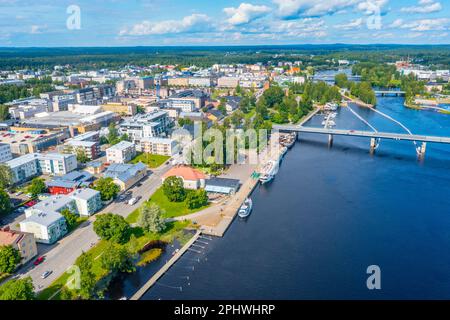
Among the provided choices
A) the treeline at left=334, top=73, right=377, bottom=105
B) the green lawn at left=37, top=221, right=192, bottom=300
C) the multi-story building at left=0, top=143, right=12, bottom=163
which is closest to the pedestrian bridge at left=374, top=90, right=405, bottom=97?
the treeline at left=334, top=73, right=377, bottom=105

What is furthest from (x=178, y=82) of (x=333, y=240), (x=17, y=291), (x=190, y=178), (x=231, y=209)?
(x=17, y=291)

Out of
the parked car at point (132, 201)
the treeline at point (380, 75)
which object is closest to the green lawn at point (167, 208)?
the parked car at point (132, 201)

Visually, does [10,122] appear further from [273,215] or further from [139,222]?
[273,215]

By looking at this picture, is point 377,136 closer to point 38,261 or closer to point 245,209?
point 245,209

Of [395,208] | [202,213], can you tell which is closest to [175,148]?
[202,213]

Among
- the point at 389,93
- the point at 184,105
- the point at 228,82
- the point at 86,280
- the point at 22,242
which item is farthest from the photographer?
the point at 228,82

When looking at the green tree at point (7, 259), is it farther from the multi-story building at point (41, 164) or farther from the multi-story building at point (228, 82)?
the multi-story building at point (228, 82)

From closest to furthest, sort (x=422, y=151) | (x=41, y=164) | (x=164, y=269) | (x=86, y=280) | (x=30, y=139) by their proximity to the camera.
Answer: (x=86, y=280) < (x=164, y=269) < (x=41, y=164) < (x=30, y=139) < (x=422, y=151)
